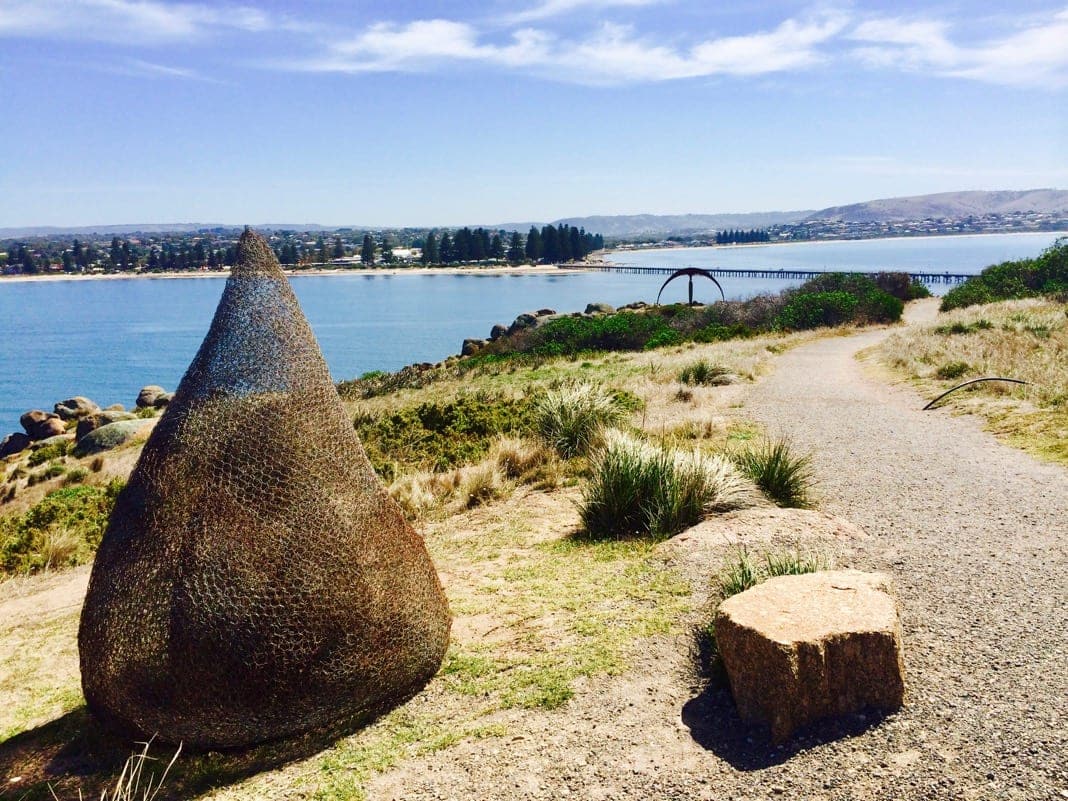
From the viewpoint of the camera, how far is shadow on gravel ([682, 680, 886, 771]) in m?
3.98

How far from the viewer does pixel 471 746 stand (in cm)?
425

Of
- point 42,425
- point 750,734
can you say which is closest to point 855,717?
point 750,734

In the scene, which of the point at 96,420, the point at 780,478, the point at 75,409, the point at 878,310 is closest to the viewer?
the point at 780,478

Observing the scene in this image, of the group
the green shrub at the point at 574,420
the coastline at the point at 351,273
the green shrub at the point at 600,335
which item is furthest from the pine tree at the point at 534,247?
the green shrub at the point at 574,420

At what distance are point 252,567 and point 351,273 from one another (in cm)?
16305

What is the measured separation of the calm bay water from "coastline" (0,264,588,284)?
167 cm

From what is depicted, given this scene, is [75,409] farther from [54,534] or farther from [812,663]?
[812,663]

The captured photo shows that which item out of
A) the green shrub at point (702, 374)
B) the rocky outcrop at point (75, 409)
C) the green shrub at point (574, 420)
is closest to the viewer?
the green shrub at point (574, 420)

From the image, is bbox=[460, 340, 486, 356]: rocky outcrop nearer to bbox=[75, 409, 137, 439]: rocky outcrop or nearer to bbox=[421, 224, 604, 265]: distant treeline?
bbox=[75, 409, 137, 439]: rocky outcrop

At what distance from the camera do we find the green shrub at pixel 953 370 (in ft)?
54.2

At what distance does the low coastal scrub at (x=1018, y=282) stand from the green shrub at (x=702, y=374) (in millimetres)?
25470

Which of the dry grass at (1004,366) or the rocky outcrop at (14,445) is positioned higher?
the dry grass at (1004,366)

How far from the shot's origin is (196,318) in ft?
297

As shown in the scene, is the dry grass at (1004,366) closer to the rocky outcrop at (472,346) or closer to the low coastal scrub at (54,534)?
the low coastal scrub at (54,534)
